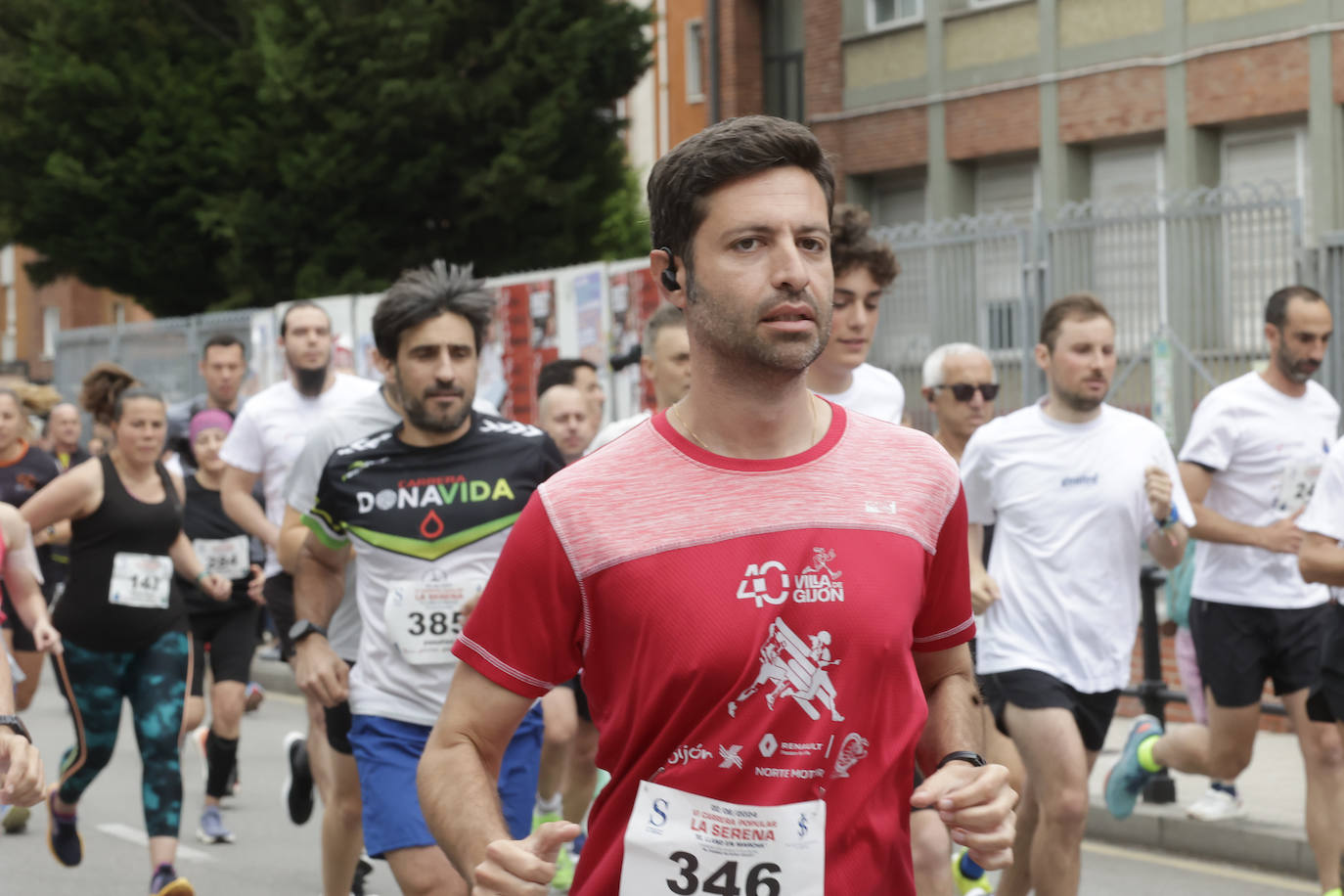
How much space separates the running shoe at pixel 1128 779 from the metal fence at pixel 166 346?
1663 centimetres

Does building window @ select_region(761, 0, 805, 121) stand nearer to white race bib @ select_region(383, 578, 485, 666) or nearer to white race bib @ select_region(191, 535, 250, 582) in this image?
white race bib @ select_region(191, 535, 250, 582)

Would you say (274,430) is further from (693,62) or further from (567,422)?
(693,62)

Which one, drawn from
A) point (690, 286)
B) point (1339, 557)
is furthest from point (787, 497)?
point (1339, 557)

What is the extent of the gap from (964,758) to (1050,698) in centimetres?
350

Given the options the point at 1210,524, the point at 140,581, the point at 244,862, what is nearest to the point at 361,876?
the point at 244,862

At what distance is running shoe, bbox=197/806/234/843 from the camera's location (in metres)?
9.09

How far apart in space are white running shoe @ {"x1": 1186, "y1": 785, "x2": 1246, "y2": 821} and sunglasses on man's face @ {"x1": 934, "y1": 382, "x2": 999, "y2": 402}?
7.53ft

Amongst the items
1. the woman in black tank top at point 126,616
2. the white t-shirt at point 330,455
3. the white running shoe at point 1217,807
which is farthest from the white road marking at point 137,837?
the white running shoe at point 1217,807

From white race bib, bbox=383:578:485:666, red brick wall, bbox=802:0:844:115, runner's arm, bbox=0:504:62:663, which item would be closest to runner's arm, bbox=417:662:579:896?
white race bib, bbox=383:578:485:666

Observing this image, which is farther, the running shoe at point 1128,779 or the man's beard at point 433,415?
the running shoe at point 1128,779

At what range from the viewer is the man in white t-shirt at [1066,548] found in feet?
20.7

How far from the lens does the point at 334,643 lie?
20.2ft

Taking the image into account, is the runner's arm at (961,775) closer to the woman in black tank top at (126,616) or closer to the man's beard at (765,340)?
the man's beard at (765,340)

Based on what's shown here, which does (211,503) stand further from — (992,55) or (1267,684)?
(992,55)
